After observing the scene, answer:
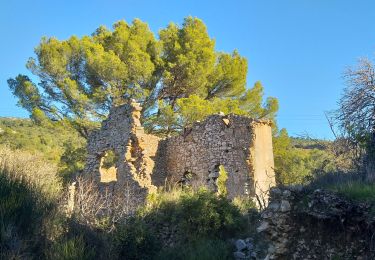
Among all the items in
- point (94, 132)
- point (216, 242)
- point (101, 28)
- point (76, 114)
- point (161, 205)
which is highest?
point (101, 28)

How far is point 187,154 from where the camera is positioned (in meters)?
15.0

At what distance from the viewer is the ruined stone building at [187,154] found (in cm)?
1348

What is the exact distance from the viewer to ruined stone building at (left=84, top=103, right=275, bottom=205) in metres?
13.5

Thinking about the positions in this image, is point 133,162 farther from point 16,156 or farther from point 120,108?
point 16,156

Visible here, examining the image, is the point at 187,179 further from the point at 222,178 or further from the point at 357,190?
the point at 357,190

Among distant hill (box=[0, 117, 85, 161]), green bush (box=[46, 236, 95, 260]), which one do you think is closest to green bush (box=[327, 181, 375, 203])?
green bush (box=[46, 236, 95, 260])

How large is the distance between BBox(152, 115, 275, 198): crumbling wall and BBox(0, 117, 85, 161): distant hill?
587 centimetres

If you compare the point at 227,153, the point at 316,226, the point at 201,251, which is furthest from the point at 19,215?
the point at 227,153

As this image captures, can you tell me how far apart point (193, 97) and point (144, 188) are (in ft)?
18.0

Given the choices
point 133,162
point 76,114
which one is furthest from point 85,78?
point 133,162

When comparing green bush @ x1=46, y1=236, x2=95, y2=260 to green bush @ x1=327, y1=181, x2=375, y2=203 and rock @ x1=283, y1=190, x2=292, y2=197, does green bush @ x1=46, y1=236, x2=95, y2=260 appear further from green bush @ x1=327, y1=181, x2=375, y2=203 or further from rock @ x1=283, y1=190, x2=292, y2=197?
green bush @ x1=327, y1=181, x2=375, y2=203

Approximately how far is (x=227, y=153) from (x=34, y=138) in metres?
22.9

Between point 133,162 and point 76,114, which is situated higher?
point 76,114

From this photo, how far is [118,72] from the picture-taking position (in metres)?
18.0
